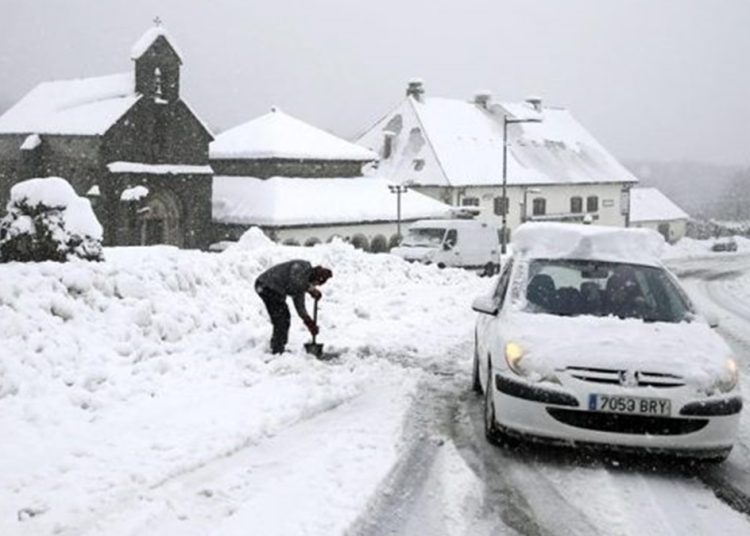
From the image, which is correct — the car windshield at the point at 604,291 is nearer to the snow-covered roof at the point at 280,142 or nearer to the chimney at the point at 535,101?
the snow-covered roof at the point at 280,142

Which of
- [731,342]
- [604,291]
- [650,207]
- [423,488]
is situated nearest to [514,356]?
[423,488]

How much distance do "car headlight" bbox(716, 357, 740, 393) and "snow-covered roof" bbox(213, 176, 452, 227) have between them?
111 ft

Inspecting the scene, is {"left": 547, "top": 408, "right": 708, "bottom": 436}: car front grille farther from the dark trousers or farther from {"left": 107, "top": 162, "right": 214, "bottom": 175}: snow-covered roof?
{"left": 107, "top": 162, "right": 214, "bottom": 175}: snow-covered roof

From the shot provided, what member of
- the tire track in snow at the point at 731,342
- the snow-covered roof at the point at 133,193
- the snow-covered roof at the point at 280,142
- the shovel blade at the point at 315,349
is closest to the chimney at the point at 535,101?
the snow-covered roof at the point at 280,142

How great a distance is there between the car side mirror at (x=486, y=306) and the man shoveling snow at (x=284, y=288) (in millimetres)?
2545

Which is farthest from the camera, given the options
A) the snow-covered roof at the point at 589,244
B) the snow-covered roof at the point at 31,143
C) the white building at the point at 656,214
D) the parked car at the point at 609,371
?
the white building at the point at 656,214

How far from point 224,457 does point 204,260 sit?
8.57 m

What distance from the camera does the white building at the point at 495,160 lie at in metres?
55.8

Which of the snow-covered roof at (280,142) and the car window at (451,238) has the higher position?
the snow-covered roof at (280,142)

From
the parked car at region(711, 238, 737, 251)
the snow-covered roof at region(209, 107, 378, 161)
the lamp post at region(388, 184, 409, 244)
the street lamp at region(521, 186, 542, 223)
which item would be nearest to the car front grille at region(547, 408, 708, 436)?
the lamp post at region(388, 184, 409, 244)

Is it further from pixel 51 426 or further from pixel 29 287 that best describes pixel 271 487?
pixel 29 287

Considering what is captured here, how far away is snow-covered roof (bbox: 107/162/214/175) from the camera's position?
39.5 m

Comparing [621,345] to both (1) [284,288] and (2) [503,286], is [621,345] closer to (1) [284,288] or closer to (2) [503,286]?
(2) [503,286]

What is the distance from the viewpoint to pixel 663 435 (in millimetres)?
6062
